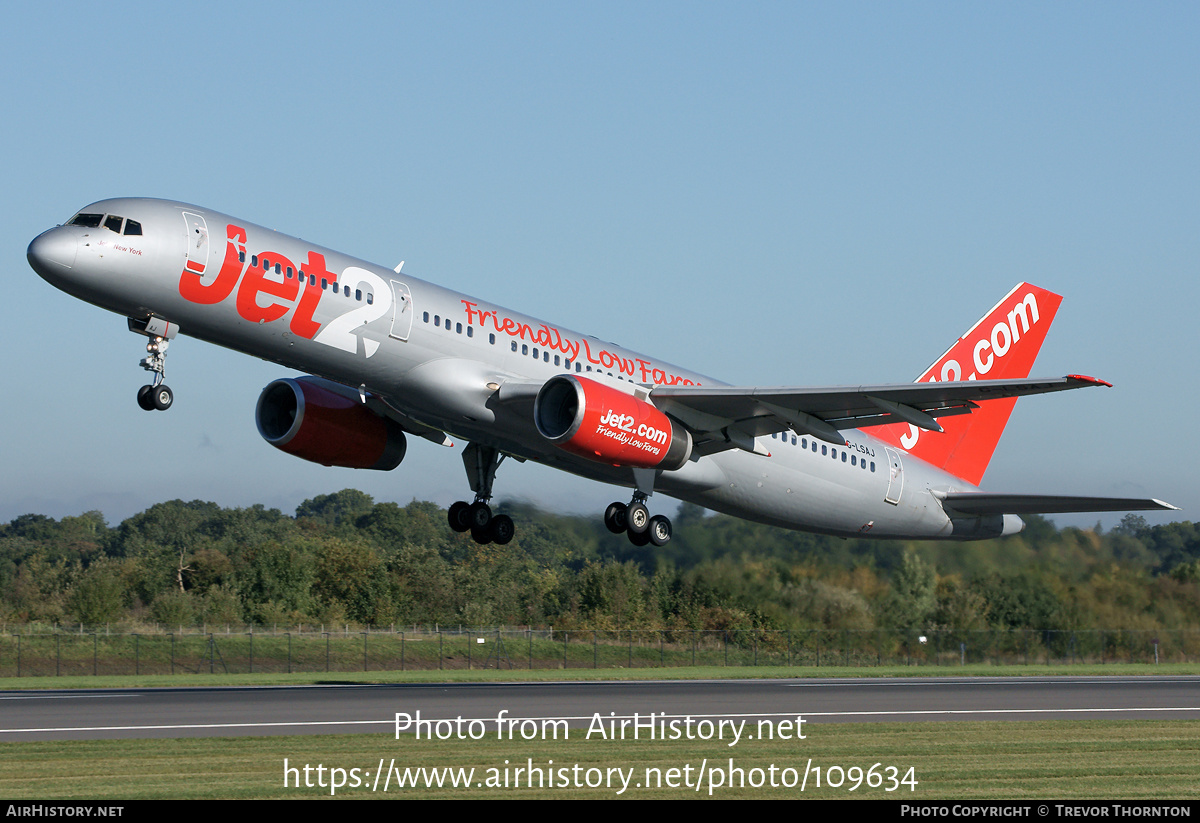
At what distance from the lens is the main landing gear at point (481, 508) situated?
117 ft

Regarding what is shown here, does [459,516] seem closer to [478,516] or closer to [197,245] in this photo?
[478,516]

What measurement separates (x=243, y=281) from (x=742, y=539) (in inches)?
896

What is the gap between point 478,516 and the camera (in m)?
35.8

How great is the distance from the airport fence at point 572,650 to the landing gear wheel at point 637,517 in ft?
63.6

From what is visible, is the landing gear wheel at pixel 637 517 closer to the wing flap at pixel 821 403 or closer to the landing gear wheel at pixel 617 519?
the landing gear wheel at pixel 617 519

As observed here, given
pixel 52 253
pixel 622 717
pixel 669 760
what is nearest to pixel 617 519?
pixel 622 717

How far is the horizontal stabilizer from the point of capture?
33.8 metres

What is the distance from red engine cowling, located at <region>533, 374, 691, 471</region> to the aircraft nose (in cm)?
975

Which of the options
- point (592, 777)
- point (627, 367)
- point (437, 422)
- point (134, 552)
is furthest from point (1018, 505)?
point (134, 552)

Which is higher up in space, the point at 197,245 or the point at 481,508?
the point at 197,245

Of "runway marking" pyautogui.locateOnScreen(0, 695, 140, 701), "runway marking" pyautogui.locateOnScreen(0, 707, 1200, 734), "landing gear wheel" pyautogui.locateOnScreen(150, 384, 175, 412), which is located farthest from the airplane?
"runway marking" pyautogui.locateOnScreen(0, 695, 140, 701)

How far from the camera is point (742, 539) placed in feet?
145

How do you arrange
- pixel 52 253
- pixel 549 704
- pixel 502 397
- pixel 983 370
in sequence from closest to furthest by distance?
pixel 52 253 < pixel 502 397 < pixel 549 704 < pixel 983 370

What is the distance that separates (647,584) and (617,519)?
23351mm
